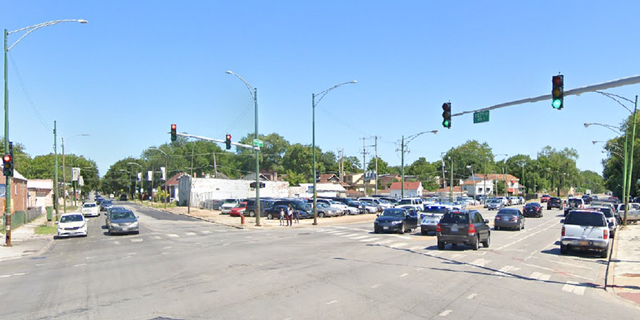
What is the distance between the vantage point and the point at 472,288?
41.3ft

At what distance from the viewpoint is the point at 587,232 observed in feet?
65.6

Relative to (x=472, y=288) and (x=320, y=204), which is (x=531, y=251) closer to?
(x=472, y=288)

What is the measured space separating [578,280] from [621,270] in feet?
10.2

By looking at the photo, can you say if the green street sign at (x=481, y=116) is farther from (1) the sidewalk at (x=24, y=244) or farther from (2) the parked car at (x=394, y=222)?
(1) the sidewalk at (x=24, y=244)

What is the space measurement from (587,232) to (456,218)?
4880 mm

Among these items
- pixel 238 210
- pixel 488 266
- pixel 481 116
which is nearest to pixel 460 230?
pixel 488 266

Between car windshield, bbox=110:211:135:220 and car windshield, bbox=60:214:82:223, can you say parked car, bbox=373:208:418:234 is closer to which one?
Result: car windshield, bbox=110:211:135:220

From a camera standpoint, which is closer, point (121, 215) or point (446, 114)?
point (446, 114)

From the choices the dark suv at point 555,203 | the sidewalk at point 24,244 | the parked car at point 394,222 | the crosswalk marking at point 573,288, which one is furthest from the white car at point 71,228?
the dark suv at point 555,203

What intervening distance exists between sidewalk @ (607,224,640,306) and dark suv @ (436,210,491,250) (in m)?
4.83

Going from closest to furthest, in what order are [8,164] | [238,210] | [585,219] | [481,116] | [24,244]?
[481,116]
[585,219]
[8,164]
[24,244]
[238,210]

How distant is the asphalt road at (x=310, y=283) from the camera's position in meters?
10.0

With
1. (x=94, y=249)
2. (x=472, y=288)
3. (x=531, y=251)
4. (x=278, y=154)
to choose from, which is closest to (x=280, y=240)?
(x=94, y=249)

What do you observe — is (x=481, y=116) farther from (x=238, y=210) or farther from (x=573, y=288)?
(x=238, y=210)
